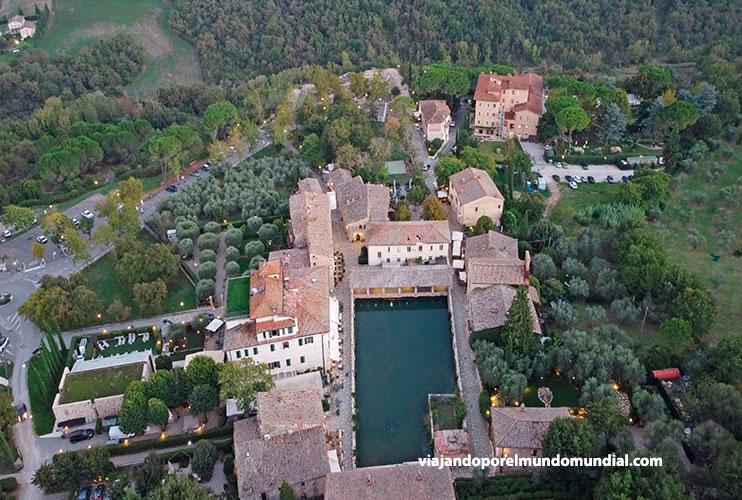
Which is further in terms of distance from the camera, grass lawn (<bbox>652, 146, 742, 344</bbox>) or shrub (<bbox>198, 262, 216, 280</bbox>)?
shrub (<bbox>198, 262, 216, 280</bbox>)

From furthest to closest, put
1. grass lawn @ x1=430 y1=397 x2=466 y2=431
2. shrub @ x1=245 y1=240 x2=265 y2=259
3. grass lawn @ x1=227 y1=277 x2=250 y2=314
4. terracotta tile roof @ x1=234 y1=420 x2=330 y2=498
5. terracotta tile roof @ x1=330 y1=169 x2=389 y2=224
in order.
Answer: terracotta tile roof @ x1=330 y1=169 x2=389 y2=224 < shrub @ x1=245 y1=240 x2=265 y2=259 < grass lawn @ x1=227 y1=277 x2=250 y2=314 < grass lawn @ x1=430 y1=397 x2=466 y2=431 < terracotta tile roof @ x1=234 y1=420 x2=330 y2=498

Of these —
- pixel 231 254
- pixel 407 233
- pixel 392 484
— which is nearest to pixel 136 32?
pixel 231 254

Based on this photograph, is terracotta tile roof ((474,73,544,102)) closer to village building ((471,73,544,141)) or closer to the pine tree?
village building ((471,73,544,141))

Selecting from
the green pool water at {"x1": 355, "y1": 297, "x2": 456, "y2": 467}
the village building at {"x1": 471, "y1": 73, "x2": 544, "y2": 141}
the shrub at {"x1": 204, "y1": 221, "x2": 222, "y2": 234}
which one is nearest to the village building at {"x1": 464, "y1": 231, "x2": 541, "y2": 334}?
the green pool water at {"x1": 355, "y1": 297, "x2": 456, "y2": 467}

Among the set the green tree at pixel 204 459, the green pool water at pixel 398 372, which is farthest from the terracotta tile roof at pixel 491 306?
the green tree at pixel 204 459

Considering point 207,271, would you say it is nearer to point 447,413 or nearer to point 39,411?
point 39,411

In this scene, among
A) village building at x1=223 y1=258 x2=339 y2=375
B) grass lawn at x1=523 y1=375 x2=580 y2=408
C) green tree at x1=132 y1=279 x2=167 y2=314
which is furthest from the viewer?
green tree at x1=132 y1=279 x2=167 y2=314

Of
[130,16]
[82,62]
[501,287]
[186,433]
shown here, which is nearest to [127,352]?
[186,433]
